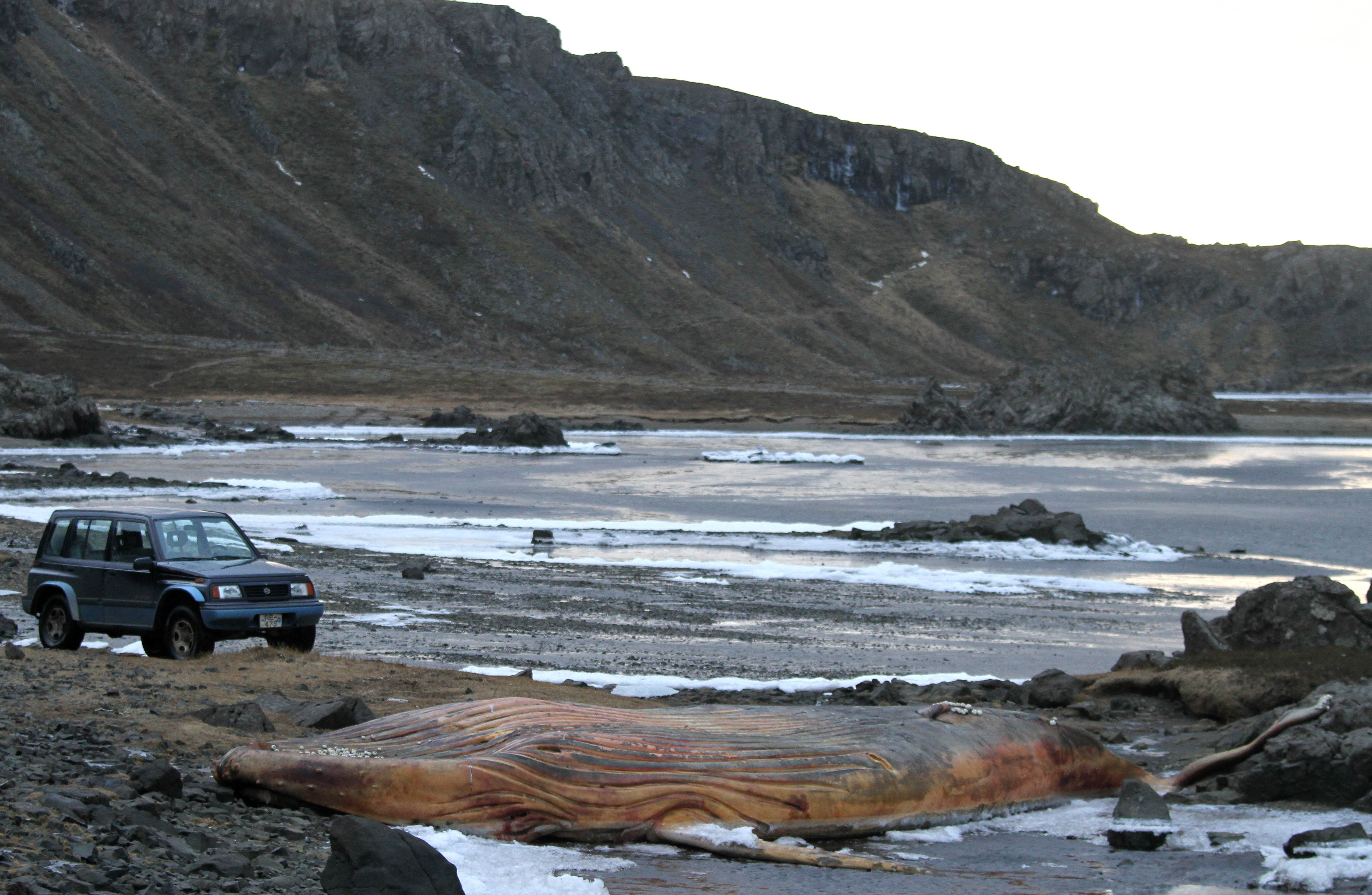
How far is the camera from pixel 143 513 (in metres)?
13.0

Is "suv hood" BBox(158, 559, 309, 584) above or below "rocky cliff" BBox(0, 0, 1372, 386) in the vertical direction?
below

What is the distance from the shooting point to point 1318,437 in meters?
96.7

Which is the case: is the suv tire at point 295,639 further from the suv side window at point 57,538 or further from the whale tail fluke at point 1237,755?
the whale tail fluke at point 1237,755

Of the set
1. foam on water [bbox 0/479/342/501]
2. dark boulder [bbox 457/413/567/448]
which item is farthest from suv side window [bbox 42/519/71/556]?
dark boulder [bbox 457/413/567/448]

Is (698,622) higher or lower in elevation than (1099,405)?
lower

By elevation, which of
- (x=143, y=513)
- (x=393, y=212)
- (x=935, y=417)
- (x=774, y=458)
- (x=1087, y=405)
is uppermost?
(x=393, y=212)

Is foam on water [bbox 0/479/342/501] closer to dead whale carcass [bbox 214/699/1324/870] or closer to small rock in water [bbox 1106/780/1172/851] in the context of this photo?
dead whale carcass [bbox 214/699/1324/870]

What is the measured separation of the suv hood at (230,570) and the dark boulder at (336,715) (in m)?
3.80

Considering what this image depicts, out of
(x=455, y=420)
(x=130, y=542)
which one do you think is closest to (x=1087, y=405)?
(x=455, y=420)

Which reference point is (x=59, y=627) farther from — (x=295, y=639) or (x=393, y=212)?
(x=393, y=212)

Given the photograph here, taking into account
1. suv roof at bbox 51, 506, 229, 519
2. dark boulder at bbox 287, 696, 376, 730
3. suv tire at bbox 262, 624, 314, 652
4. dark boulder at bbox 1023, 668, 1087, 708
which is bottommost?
dark boulder at bbox 1023, 668, 1087, 708

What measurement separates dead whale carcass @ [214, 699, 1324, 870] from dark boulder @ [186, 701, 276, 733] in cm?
154

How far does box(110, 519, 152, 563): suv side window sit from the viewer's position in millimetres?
12711

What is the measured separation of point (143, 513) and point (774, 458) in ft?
169
